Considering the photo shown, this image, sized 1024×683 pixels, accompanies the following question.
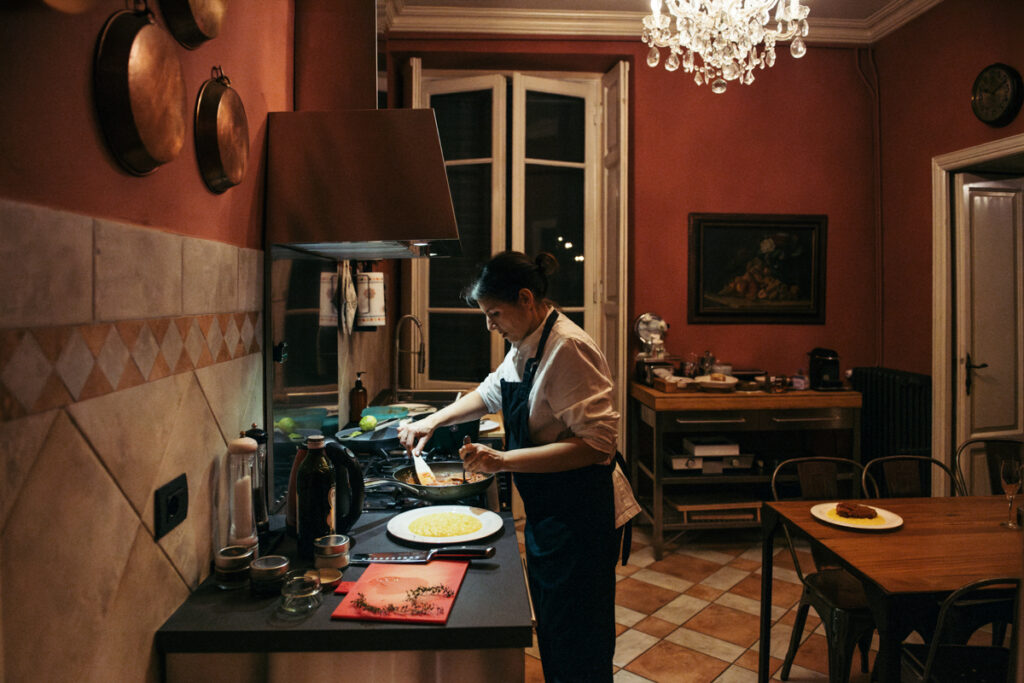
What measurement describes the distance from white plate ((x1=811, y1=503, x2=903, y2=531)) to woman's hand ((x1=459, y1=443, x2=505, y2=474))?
1193 mm

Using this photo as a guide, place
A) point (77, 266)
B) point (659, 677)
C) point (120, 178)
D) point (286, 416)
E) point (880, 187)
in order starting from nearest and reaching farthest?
point (77, 266)
point (120, 178)
point (286, 416)
point (659, 677)
point (880, 187)

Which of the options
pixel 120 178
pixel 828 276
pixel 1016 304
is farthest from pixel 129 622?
pixel 1016 304

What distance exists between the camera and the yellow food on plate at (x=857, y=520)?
206cm

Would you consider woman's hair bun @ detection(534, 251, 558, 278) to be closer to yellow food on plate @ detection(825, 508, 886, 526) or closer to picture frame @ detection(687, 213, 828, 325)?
yellow food on plate @ detection(825, 508, 886, 526)

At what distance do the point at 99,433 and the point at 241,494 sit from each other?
43cm

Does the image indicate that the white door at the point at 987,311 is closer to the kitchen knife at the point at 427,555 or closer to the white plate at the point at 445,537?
the white plate at the point at 445,537

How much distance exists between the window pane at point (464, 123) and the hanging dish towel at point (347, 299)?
193 cm

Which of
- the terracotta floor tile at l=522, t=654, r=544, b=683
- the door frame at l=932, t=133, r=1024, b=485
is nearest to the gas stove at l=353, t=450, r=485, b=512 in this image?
the terracotta floor tile at l=522, t=654, r=544, b=683

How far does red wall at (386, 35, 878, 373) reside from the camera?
13.7ft

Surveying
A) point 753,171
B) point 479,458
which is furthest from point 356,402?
point 753,171

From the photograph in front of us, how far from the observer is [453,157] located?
4320mm

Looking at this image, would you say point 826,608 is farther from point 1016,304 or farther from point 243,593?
point 1016,304

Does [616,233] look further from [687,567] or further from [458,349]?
[687,567]

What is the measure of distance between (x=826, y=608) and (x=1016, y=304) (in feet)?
9.43
